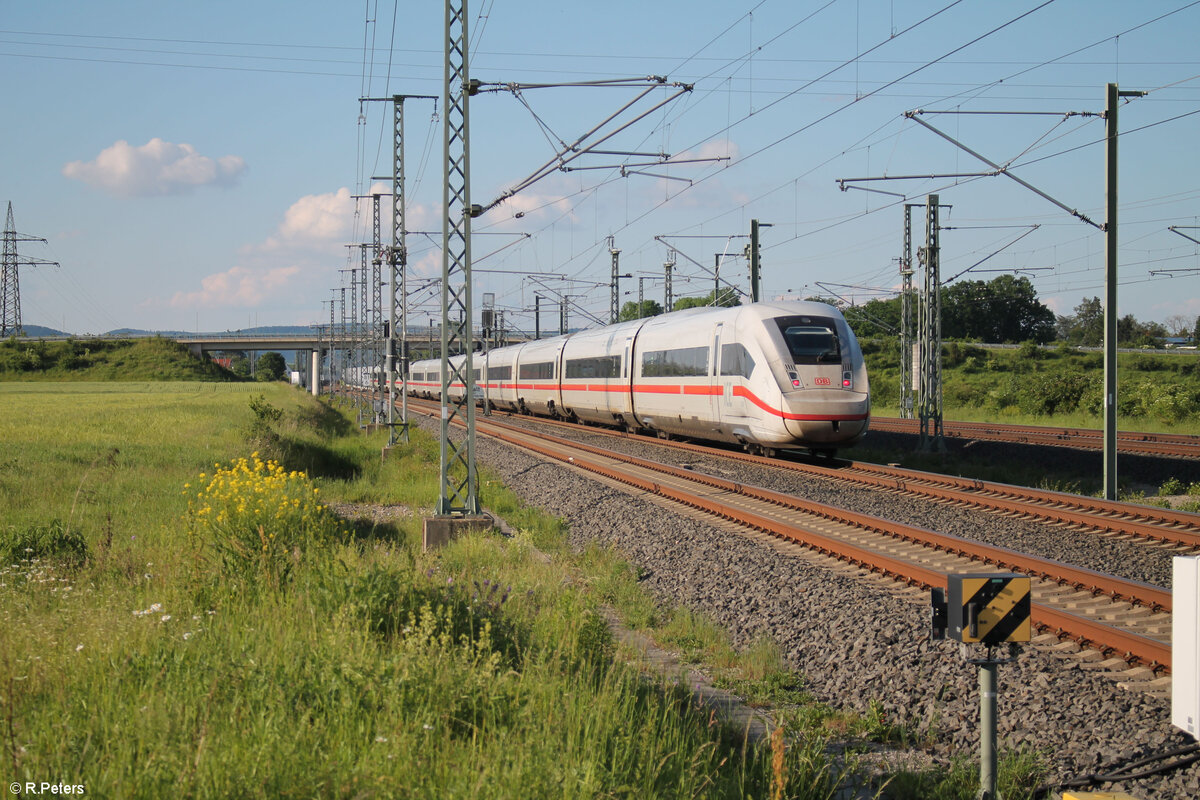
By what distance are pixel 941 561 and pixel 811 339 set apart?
882 centimetres

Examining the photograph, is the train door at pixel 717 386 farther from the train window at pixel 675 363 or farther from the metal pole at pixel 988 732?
the metal pole at pixel 988 732

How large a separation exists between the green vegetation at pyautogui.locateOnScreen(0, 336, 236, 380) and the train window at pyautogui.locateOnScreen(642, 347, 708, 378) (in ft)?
248

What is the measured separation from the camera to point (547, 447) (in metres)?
25.6

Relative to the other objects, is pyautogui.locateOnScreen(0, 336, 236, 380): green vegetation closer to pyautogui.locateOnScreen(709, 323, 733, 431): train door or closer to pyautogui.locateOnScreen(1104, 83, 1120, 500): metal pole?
pyautogui.locateOnScreen(709, 323, 733, 431): train door

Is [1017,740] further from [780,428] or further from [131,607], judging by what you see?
[780,428]

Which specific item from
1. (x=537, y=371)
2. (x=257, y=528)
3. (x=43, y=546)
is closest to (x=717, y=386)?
(x=257, y=528)

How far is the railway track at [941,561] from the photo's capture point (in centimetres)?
694

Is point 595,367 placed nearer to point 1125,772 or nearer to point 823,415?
point 823,415

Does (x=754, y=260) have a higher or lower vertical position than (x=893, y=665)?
higher

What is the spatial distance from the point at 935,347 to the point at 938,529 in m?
12.8

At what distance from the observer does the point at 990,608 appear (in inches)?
173

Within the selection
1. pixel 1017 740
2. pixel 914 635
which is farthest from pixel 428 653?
pixel 914 635

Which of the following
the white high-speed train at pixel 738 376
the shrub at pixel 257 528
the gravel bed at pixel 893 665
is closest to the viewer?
the gravel bed at pixel 893 665

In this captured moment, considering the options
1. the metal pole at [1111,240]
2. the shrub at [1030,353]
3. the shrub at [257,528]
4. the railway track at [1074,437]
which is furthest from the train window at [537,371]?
the shrub at [1030,353]
